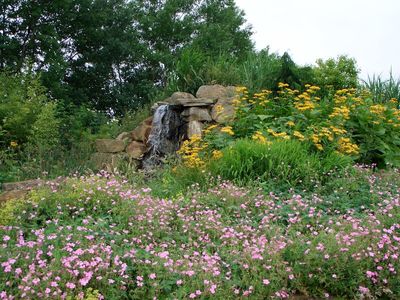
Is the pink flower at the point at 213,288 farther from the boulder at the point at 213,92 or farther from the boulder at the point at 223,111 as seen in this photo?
the boulder at the point at 213,92

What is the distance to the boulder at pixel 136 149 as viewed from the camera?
34.7 feet

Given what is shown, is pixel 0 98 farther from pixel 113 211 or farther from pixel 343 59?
pixel 343 59

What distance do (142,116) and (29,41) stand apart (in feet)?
28.5

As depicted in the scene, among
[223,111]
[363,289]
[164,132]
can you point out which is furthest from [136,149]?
[363,289]

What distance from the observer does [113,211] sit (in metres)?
4.77

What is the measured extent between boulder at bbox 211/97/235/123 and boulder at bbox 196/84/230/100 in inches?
13.2

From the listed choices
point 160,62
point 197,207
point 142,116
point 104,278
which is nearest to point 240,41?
point 160,62

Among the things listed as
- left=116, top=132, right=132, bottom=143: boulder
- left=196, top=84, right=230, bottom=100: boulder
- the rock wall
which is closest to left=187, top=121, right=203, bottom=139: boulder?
the rock wall

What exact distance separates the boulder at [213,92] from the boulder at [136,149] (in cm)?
161

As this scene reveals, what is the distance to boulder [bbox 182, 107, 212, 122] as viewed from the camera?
10.2 meters

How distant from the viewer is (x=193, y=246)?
4.30 m

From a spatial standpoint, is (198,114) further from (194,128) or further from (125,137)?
(125,137)

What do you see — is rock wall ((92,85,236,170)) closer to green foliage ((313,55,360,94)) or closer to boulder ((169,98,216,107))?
boulder ((169,98,216,107))

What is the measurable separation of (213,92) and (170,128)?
1.18 m
